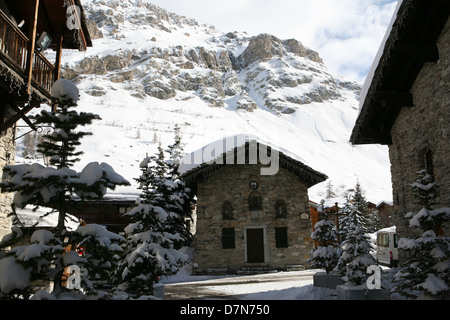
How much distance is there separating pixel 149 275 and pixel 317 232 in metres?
6.13

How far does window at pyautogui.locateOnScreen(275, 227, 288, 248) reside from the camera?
18484 millimetres

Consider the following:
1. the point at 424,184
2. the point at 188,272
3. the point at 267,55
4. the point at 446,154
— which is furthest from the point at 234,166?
the point at 267,55

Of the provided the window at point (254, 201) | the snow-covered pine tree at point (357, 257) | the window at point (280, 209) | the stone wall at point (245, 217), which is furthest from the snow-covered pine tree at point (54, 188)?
the window at point (280, 209)

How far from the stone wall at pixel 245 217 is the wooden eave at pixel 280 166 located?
0.29 m

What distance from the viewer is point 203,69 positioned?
158 meters

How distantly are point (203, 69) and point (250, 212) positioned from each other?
146 meters

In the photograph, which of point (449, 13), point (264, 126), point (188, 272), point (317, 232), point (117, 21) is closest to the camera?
point (449, 13)

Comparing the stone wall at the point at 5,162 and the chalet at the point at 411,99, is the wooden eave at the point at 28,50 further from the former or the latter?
the chalet at the point at 411,99

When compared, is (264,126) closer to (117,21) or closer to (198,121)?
(198,121)

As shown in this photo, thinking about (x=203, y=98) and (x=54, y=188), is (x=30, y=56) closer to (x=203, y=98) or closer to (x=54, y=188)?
(x=54, y=188)

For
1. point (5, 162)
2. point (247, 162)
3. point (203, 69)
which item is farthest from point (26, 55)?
point (203, 69)

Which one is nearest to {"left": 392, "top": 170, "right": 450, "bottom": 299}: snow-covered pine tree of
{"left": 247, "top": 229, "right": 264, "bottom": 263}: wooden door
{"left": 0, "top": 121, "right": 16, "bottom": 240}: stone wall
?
{"left": 0, "top": 121, "right": 16, "bottom": 240}: stone wall

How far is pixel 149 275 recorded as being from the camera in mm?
6996

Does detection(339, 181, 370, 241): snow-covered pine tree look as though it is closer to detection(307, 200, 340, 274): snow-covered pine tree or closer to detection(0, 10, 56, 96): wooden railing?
detection(307, 200, 340, 274): snow-covered pine tree
